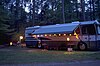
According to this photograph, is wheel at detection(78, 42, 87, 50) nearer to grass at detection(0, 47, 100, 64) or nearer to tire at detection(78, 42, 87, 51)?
tire at detection(78, 42, 87, 51)

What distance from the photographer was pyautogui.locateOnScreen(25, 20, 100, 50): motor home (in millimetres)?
30000

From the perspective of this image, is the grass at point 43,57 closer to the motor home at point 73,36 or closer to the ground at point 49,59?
the ground at point 49,59

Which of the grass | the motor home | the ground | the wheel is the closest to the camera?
the ground

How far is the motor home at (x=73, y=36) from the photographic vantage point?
30000mm

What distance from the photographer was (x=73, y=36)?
103 feet

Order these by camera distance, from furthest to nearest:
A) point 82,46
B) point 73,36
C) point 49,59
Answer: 1. point 73,36
2. point 82,46
3. point 49,59

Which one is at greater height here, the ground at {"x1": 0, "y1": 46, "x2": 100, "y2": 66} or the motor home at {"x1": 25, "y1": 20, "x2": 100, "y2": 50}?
the motor home at {"x1": 25, "y1": 20, "x2": 100, "y2": 50}

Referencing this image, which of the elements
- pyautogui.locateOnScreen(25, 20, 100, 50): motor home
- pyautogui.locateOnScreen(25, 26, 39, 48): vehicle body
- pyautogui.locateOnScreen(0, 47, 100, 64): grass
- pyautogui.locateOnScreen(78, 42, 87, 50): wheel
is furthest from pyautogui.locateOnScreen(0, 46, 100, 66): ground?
pyautogui.locateOnScreen(25, 26, 39, 48): vehicle body

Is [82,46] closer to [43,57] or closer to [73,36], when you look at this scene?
[73,36]

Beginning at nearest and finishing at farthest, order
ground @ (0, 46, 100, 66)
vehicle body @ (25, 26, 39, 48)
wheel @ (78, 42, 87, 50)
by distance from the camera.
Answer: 1. ground @ (0, 46, 100, 66)
2. wheel @ (78, 42, 87, 50)
3. vehicle body @ (25, 26, 39, 48)

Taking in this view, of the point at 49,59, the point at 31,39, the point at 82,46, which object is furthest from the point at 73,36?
the point at 49,59

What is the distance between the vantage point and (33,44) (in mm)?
38156

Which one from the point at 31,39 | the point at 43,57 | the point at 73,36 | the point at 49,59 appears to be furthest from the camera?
the point at 31,39

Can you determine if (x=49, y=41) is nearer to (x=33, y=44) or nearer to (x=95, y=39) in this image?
(x=33, y=44)
